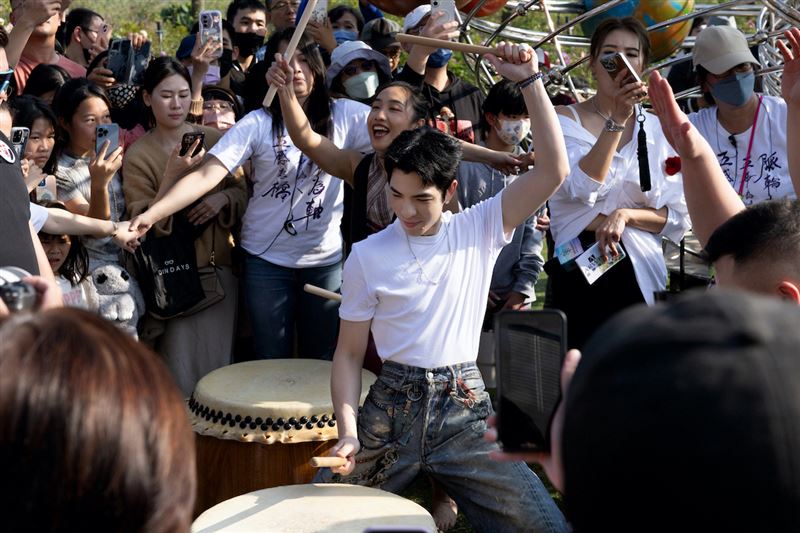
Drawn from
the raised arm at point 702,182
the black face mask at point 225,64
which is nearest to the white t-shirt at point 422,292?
the raised arm at point 702,182

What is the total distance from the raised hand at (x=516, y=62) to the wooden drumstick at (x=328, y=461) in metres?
1.28

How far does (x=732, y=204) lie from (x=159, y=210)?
2.27 metres

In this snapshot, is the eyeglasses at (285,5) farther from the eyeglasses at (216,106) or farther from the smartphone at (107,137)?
the smartphone at (107,137)

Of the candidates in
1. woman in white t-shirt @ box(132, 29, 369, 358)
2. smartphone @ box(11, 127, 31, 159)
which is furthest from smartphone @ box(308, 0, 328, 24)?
smartphone @ box(11, 127, 31, 159)

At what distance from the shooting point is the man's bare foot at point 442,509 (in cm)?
366

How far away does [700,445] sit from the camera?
2.77 ft

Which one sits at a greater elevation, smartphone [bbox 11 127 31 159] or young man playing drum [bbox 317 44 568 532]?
smartphone [bbox 11 127 31 159]

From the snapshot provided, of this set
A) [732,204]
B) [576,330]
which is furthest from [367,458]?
[732,204]

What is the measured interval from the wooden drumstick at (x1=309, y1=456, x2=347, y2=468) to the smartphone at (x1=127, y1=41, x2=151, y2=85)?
2.95 metres

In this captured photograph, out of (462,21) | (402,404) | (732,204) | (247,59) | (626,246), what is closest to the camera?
(732,204)

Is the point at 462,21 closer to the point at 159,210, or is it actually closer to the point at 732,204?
the point at 159,210

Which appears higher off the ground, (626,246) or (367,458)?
(626,246)

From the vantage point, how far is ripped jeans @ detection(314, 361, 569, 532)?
291cm

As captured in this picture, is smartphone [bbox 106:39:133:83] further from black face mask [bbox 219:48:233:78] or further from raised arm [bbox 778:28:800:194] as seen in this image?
raised arm [bbox 778:28:800:194]
